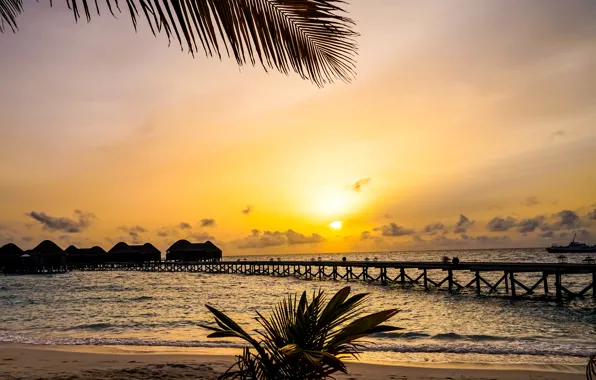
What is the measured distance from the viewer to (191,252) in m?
72.3

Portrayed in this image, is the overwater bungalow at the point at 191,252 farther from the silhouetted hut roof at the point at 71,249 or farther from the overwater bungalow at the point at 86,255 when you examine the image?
the silhouetted hut roof at the point at 71,249

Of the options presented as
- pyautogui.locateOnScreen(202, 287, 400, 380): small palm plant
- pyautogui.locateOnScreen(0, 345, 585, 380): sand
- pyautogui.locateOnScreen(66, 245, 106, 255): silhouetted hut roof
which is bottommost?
pyautogui.locateOnScreen(0, 345, 585, 380): sand

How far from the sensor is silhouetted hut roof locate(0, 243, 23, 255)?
220ft

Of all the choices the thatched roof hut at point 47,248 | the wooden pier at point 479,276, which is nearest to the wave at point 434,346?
the wooden pier at point 479,276

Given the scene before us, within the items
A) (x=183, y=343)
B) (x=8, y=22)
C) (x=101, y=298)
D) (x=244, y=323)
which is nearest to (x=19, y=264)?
(x=101, y=298)

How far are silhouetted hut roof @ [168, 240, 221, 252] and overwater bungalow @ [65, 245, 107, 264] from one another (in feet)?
41.3

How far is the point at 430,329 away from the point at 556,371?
7946mm

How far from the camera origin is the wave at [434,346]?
44.0 ft

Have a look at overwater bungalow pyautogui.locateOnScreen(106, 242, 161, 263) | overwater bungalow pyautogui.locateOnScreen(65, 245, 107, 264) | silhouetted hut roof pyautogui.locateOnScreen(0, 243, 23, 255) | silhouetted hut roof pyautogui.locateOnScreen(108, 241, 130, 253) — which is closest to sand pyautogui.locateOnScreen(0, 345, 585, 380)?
silhouetted hut roof pyautogui.locateOnScreen(0, 243, 23, 255)

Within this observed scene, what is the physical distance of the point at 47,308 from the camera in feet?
98.4

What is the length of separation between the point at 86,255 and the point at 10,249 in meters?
12.0

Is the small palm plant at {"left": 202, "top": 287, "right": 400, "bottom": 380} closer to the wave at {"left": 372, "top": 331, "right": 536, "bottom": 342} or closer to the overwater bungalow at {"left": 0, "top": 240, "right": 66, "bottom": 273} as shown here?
the wave at {"left": 372, "top": 331, "right": 536, "bottom": 342}

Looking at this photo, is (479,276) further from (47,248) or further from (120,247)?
(47,248)

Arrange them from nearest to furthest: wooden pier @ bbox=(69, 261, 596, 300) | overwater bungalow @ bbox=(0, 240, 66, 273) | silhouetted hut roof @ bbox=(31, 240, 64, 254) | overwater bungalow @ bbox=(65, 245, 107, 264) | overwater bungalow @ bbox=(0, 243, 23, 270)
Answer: wooden pier @ bbox=(69, 261, 596, 300) < overwater bungalow @ bbox=(0, 243, 23, 270) < overwater bungalow @ bbox=(0, 240, 66, 273) < silhouetted hut roof @ bbox=(31, 240, 64, 254) < overwater bungalow @ bbox=(65, 245, 107, 264)
